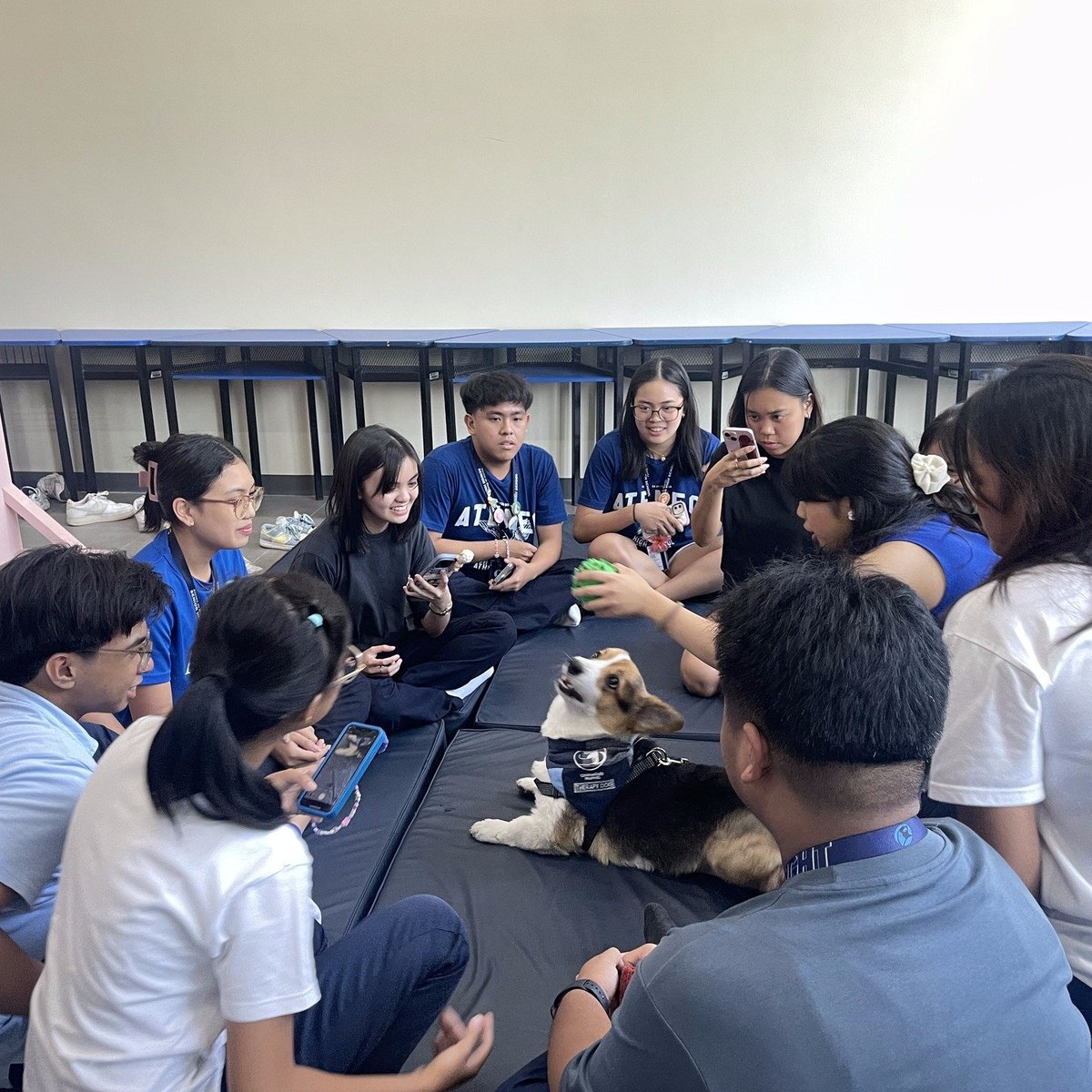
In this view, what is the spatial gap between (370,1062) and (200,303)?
5454mm

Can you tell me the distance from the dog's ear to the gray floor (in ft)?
10.3

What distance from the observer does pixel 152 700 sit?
6.53 ft

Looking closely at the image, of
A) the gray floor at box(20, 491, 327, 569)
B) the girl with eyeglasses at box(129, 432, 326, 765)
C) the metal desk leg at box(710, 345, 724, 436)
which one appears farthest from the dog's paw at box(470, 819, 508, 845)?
the metal desk leg at box(710, 345, 724, 436)

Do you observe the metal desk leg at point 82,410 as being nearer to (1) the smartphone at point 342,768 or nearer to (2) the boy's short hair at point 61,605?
(1) the smartphone at point 342,768

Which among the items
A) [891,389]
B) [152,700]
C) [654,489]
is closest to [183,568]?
[152,700]

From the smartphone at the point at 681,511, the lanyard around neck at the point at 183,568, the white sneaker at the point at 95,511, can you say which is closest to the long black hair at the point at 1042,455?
the lanyard around neck at the point at 183,568

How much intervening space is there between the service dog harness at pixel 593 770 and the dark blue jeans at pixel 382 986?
1.72ft

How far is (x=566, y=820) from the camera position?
193 centimetres

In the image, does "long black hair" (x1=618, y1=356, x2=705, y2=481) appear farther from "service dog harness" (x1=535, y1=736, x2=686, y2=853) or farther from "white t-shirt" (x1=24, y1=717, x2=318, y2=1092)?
"white t-shirt" (x1=24, y1=717, x2=318, y2=1092)

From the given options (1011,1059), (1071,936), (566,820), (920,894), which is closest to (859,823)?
(920,894)

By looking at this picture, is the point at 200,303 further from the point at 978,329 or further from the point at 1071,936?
the point at 1071,936

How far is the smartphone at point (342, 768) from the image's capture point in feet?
6.77

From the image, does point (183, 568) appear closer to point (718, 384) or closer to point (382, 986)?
point (382, 986)

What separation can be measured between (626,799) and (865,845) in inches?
44.9
